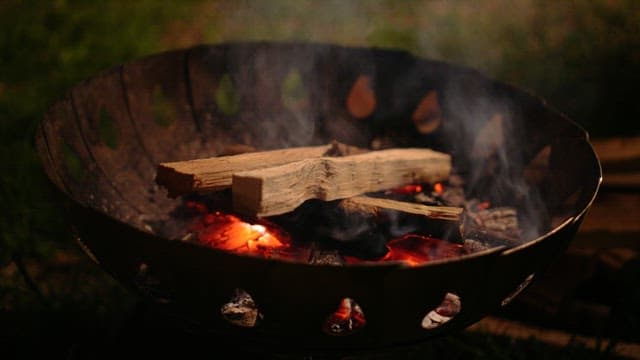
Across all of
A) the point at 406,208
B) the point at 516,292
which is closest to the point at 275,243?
the point at 406,208

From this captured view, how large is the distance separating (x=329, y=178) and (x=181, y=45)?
1.94 metres

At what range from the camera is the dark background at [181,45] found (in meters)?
2.38

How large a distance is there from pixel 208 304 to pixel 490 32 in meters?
2.65

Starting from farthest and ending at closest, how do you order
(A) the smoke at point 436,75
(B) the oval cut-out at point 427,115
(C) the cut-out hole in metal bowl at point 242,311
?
(B) the oval cut-out at point 427,115, (A) the smoke at point 436,75, (C) the cut-out hole in metal bowl at point 242,311

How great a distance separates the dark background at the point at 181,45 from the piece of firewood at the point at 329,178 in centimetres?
68

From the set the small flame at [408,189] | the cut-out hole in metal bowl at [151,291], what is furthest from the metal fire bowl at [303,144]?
the small flame at [408,189]

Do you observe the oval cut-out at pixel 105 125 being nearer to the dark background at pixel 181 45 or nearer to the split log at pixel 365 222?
the dark background at pixel 181 45

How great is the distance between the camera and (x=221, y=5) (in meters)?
3.76

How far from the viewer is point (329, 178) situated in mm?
1874

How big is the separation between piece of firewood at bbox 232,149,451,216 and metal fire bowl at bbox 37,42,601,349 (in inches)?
11.4

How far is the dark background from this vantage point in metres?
2.38

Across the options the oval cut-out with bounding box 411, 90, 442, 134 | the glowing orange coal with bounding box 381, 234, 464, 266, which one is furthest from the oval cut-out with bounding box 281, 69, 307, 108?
the glowing orange coal with bounding box 381, 234, 464, 266

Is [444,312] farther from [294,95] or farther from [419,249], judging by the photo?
[294,95]

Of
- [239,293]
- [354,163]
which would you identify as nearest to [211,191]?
[239,293]
